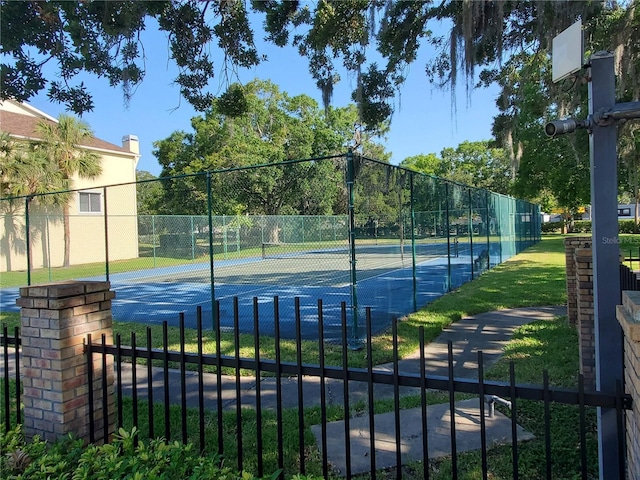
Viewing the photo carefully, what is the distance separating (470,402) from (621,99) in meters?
6.42

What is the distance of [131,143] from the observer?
26328mm

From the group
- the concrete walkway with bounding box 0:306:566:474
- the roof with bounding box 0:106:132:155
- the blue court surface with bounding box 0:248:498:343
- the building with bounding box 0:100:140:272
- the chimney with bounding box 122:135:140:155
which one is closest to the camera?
the concrete walkway with bounding box 0:306:566:474

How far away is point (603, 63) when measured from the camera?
2.36 meters

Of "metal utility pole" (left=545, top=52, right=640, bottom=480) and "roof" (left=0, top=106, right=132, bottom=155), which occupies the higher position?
"roof" (left=0, top=106, right=132, bottom=155)

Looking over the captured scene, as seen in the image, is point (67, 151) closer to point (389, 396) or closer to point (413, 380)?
point (389, 396)

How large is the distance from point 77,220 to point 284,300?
14.9 m

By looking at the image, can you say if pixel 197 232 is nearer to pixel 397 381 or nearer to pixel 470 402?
pixel 470 402

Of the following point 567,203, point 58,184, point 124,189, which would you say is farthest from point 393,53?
point 567,203

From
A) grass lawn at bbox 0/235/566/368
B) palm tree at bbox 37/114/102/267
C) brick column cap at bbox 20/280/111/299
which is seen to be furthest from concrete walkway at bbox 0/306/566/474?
palm tree at bbox 37/114/102/267

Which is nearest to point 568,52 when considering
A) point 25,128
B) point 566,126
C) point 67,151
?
point 566,126

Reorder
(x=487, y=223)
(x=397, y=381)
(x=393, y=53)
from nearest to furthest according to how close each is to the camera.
→ 1. (x=397, y=381)
2. (x=393, y=53)
3. (x=487, y=223)

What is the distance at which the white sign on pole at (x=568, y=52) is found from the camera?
234 centimetres

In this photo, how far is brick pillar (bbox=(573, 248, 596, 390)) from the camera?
4012mm

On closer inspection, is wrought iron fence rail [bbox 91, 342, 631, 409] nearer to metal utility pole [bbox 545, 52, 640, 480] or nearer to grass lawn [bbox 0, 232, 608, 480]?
metal utility pole [bbox 545, 52, 640, 480]
